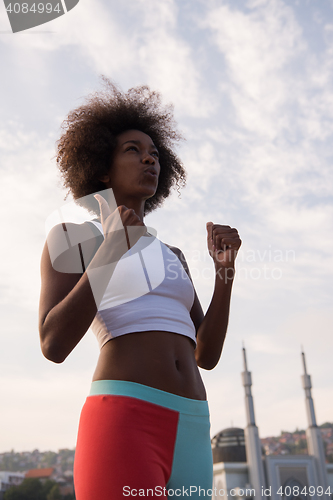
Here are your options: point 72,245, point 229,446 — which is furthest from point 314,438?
point 72,245

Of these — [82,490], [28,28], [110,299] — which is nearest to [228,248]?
[110,299]

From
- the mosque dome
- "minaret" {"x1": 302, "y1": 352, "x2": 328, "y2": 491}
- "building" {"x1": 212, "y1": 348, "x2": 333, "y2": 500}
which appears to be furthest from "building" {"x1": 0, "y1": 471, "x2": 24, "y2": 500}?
"minaret" {"x1": 302, "y1": 352, "x2": 328, "y2": 491}

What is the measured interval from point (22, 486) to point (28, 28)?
60497 mm

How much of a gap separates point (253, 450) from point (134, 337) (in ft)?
100

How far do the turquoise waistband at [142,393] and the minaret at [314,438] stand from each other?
103ft

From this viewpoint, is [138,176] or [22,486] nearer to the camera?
[138,176]

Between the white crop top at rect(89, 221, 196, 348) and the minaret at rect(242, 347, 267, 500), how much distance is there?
28.7 metres

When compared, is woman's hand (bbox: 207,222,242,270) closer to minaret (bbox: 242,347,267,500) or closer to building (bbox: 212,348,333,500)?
building (bbox: 212,348,333,500)

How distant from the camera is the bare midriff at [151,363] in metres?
1.25

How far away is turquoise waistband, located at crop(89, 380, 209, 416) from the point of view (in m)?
1.21

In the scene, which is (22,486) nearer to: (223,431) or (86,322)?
(223,431)

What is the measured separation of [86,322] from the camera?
1189mm

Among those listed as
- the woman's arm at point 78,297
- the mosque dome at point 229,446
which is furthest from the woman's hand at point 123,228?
the mosque dome at point 229,446
